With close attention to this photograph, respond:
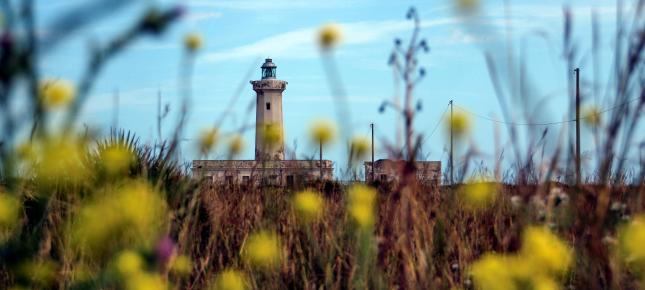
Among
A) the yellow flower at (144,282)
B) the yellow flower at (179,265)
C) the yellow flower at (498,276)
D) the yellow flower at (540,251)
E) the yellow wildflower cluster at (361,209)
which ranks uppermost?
the yellow wildflower cluster at (361,209)

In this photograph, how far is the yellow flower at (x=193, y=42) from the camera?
2570 mm

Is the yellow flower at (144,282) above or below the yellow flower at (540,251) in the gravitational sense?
below

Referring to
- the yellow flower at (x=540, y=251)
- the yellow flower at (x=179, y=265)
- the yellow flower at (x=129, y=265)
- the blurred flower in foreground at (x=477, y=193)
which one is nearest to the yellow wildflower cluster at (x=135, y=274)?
the yellow flower at (x=129, y=265)

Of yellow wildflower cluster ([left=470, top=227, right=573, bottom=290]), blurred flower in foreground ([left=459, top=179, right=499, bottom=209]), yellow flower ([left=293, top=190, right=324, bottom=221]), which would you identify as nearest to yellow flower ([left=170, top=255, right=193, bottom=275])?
yellow flower ([left=293, top=190, right=324, bottom=221])

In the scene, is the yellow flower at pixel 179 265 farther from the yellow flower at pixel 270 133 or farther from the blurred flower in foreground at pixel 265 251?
the yellow flower at pixel 270 133

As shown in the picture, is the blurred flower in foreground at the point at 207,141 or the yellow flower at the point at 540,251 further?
the blurred flower in foreground at the point at 207,141

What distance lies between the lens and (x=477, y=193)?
3.62m

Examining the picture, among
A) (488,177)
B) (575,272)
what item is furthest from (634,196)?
(488,177)

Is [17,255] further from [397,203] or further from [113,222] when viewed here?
[397,203]

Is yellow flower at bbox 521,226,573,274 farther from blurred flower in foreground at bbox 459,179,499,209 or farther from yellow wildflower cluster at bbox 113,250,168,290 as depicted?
blurred flower in foreground at bbox 459,179,499,209

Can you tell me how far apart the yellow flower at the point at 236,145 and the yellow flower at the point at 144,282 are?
1.25m

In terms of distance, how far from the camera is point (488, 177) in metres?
4.64

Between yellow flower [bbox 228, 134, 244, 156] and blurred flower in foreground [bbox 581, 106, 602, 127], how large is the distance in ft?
4.31

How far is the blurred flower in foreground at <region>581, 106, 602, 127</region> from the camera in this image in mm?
2043
